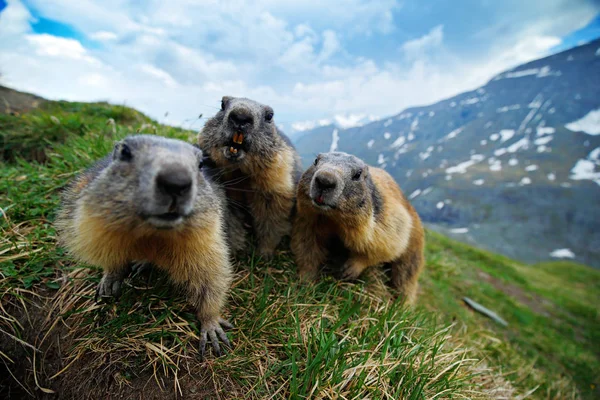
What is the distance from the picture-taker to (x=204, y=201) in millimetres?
2582

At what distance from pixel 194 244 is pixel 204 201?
391 mm

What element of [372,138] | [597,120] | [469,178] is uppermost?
[597,120]

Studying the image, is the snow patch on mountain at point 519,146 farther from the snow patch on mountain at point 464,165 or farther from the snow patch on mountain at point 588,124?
the snow patch on mountain at point 588,124

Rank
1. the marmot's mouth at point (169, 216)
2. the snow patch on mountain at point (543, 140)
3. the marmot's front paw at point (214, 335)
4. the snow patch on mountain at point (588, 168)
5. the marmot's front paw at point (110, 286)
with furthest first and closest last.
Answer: the snow patch on mountain at point (543, 140), the snow patch on mountain at point (588, 168), the marmot's front paw at point (110, 286), the marmot's front paw at point (214, 335), the marmot's mouth at point (169, 216)

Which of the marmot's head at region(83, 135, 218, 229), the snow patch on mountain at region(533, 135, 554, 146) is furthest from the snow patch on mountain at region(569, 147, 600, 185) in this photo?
the marmot's head at region(83, 135, 218, 229)

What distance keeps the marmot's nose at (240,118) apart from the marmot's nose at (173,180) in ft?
6.07

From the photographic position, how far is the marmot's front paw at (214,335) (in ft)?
9.20

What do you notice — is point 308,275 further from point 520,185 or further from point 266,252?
point 520,185

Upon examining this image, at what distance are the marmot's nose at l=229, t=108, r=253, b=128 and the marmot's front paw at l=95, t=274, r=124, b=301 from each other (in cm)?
207

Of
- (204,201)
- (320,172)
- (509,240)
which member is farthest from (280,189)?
(509,240)

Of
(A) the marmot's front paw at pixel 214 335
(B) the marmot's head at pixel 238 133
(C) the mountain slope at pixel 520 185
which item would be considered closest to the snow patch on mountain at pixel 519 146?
(C) the mountain slope at pixel 520 185

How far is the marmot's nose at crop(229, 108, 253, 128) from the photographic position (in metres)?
3.64

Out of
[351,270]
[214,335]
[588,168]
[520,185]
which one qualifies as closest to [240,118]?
[214,335]

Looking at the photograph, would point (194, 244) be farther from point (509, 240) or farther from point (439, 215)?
point (439, 215)
